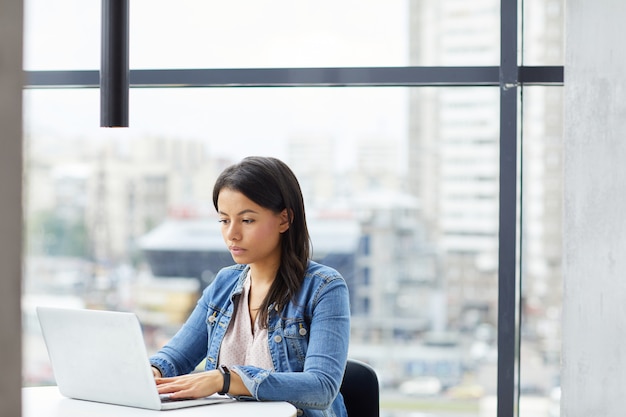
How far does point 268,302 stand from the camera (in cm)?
208

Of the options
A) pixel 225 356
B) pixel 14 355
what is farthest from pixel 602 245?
pixel 14 355

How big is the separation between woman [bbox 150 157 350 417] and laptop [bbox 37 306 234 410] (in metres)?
0.14

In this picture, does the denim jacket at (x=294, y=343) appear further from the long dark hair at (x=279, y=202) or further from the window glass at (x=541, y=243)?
the window glass at (x=541, y=243)

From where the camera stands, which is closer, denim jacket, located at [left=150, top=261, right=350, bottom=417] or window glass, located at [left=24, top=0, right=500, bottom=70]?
denim jacket, located at [left=150, top=261, right=350, bottom=417]

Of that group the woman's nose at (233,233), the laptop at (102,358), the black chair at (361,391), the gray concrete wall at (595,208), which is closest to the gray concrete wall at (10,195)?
the laptop at (102,358)

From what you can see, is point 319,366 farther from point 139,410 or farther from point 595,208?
point 595,208

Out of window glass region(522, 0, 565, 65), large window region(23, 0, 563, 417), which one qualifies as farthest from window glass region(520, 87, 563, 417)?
window glass region(522, 0, 565, 65)

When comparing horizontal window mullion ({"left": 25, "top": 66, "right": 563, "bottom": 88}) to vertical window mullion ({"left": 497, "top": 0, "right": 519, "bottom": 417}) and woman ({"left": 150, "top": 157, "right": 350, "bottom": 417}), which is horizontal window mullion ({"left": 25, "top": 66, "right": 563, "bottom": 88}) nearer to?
vertical window mullion ({"left": 497, "top": 0, "right": 519, "bottom": 417})

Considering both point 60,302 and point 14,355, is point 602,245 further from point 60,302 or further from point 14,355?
point 14,355

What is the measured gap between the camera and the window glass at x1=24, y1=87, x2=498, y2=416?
2.93 m

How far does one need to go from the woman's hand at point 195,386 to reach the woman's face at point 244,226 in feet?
1.16

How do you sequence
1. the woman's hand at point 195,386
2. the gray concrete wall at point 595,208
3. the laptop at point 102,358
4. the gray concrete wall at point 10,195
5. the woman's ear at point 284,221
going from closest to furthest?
1. the gray concrete wall at point 10,195
2. the laptop at point 102,358
3. the woman's hand at point 195,386
4. the woman's ear at point 284,221
5. the gray concrete wall at point 595,208

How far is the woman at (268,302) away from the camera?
78.7 inches

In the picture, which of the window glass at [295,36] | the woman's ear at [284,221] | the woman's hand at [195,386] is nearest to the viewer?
the woman's hand at [195,386]
